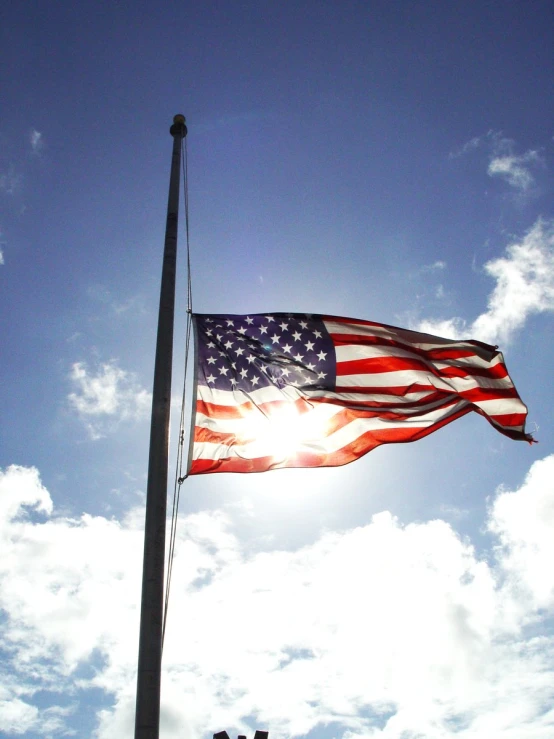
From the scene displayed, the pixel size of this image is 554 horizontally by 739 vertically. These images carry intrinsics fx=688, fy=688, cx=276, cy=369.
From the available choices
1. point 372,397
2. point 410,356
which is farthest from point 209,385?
point 410,356

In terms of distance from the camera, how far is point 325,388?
1343cm

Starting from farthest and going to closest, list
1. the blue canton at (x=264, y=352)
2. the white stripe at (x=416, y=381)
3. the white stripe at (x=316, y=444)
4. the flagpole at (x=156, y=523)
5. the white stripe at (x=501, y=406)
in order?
the white stripe at (x=501, y=406) < the white stripe at (x=416, y=381) < the blue canton at (x=264, y=352) < the white stripe at (x=316, y=444) < the flagpole at (x=156, y=523)

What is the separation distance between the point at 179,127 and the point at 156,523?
785cm

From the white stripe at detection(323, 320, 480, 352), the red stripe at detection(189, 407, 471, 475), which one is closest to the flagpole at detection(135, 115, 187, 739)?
the red stripe at detection(189, 407, 471, 475)

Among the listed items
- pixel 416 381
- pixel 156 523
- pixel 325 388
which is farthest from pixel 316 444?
pixel 156 523

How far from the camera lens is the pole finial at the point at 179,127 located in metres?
12.7

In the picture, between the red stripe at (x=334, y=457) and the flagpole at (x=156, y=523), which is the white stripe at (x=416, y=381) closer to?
the red stripe at (x=334, y=457)

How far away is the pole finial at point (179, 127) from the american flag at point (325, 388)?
342cm

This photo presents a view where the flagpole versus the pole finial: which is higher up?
the pole finial

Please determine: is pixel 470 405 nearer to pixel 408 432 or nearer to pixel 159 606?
pixel 408 432

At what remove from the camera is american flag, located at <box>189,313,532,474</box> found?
12.2 m

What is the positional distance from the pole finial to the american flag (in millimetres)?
3418

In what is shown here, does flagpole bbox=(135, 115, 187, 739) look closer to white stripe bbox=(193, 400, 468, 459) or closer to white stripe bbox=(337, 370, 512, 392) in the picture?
white stripe bbox=(193, 400, 468, 459)

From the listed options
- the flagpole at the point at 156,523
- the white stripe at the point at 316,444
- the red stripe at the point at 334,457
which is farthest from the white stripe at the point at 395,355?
the flagpole at the point at 156,523
